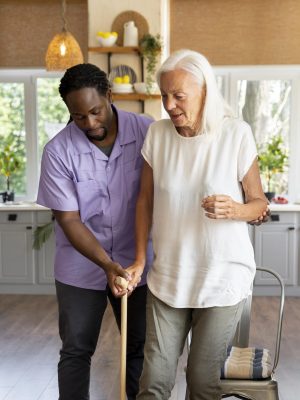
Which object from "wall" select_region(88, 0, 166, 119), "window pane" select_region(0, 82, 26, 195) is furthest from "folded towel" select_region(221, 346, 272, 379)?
"window pane" select_region(0, 82, 26, 195)

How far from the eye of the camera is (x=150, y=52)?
16.6 ft

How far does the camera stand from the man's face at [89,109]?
2.07 metres

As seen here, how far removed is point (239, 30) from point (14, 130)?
237 cm

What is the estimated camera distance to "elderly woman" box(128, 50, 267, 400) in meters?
1.87

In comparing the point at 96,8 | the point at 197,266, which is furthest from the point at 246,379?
the point at 96,8

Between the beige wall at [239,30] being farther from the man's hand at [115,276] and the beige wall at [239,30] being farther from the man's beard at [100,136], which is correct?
the man's hand at [115,276]

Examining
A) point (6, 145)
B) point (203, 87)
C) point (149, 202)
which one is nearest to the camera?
point (203, 87)

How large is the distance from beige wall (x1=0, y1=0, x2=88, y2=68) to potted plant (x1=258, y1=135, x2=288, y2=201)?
1.91 meters

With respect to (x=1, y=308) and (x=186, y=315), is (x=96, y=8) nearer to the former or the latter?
(x=1, y=308)

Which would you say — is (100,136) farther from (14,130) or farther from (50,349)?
(14,130)

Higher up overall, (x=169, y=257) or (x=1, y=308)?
(x=169, y=257)

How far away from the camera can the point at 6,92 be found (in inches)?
244

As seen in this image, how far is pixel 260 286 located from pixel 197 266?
384cm

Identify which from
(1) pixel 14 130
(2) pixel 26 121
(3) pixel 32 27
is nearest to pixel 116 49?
(3) pixel 32 27
